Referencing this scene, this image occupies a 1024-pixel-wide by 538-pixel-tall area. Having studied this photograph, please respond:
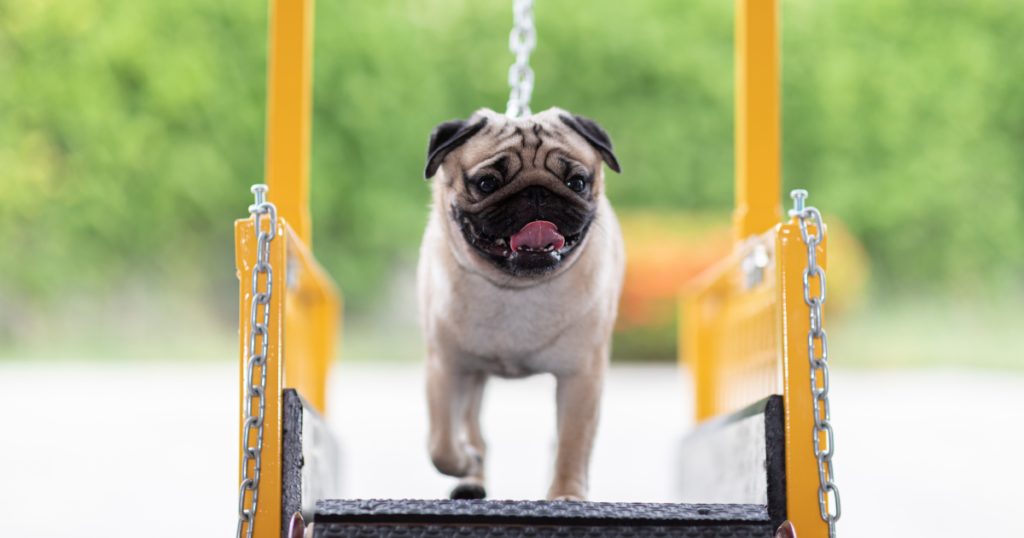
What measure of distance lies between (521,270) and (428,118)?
10.1 metres

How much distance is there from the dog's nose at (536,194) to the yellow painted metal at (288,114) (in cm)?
104

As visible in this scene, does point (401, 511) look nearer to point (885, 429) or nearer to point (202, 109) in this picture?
point (885, 429)

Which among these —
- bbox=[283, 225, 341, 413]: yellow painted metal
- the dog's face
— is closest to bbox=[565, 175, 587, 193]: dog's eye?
the dog's face

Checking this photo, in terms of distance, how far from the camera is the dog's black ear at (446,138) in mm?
2254

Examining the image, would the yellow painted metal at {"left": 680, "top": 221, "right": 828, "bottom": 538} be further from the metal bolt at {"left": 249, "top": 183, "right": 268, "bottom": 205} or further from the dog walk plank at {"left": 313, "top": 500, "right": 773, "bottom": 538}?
the metal bolt at {"left": 249, "top": 183, "right": 268, "bottom": 205}

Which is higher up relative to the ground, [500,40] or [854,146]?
[500,40]

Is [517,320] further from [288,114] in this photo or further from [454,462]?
[288,114]

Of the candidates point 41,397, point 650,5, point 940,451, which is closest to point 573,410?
point 940,451

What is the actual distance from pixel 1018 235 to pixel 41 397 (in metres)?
13.4

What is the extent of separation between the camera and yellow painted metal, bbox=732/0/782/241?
3064 mm

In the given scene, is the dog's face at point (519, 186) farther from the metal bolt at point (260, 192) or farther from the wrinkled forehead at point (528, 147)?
the metal bolt at point (260, 192)

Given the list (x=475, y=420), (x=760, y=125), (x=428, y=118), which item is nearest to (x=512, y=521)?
(x=475, y=420)

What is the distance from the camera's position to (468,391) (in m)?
2.92

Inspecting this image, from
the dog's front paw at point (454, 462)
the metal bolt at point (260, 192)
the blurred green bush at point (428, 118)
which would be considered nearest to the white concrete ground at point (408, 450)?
the dog's front paw at point (454, 462)
